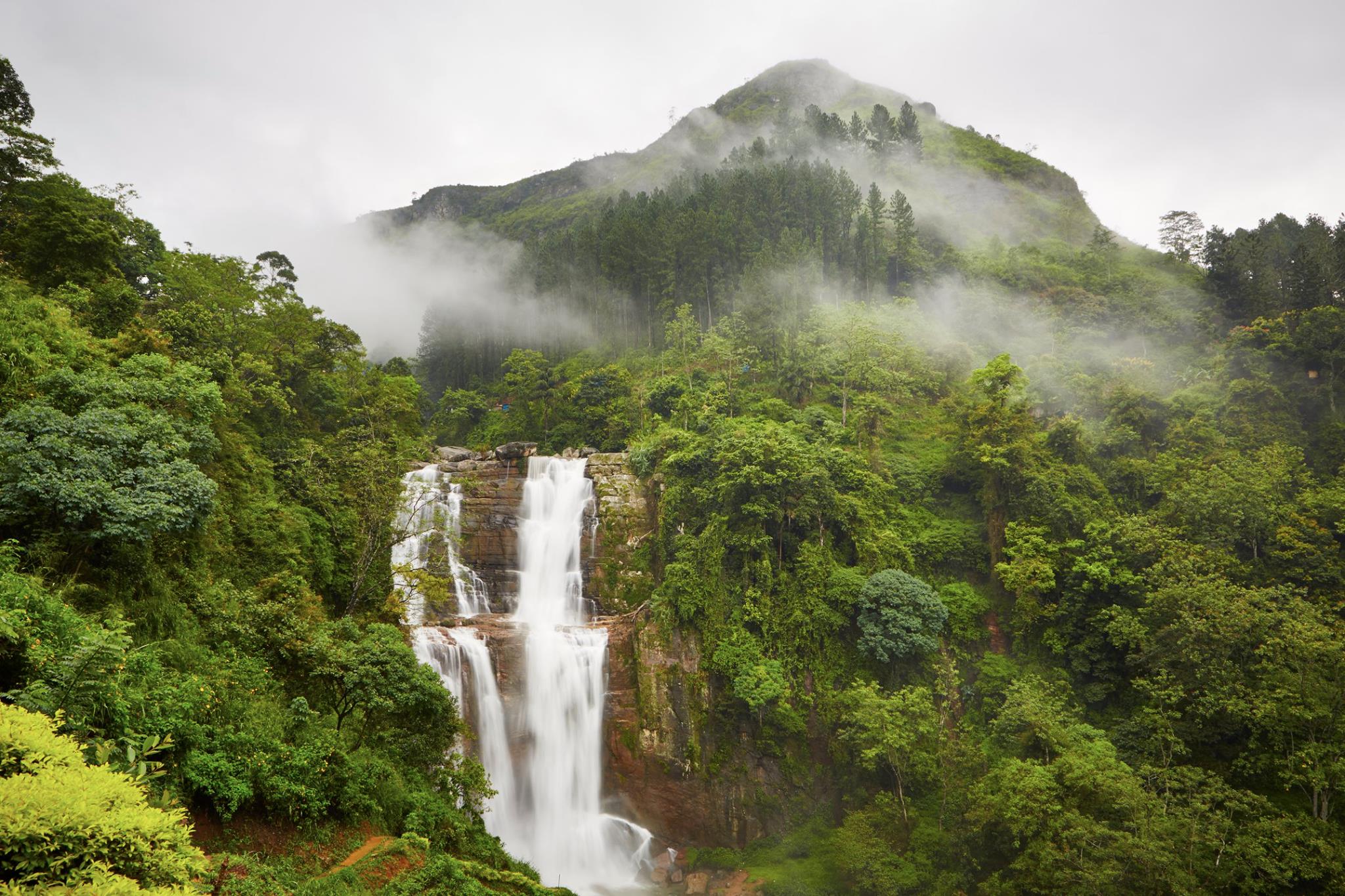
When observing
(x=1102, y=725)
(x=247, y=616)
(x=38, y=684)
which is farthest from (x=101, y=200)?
(x=1102, y=725)

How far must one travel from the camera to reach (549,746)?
2680 cm

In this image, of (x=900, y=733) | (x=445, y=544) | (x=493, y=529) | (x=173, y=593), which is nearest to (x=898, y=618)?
(x=900, y=733)

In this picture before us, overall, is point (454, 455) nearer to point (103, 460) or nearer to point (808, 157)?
point (103, 460)

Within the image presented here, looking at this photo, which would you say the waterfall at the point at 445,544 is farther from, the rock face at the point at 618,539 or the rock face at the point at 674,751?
the rock face at the point at 618,539

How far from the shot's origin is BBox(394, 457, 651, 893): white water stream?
2500 centimetres

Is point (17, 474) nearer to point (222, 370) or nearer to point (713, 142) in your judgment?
point (222, 370)

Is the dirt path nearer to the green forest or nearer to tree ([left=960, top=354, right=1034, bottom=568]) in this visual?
the green forest

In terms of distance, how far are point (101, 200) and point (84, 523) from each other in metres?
19.5

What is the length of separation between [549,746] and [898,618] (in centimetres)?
1467

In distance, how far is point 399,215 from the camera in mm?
121750

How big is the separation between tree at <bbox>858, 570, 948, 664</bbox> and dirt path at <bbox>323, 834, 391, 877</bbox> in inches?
737

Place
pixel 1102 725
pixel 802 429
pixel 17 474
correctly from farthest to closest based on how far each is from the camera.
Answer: pixel 802 429
pixel 1102 725
pixel 17 474

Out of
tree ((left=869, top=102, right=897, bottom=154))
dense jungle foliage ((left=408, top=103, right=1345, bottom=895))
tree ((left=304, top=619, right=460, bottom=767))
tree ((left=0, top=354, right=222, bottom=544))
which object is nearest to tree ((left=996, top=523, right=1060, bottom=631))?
dense jungle foliage ((left=408, top=103, right=1345, bottom=895))

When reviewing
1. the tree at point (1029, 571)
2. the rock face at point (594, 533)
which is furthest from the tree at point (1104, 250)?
the rock face at point (594, 533)
